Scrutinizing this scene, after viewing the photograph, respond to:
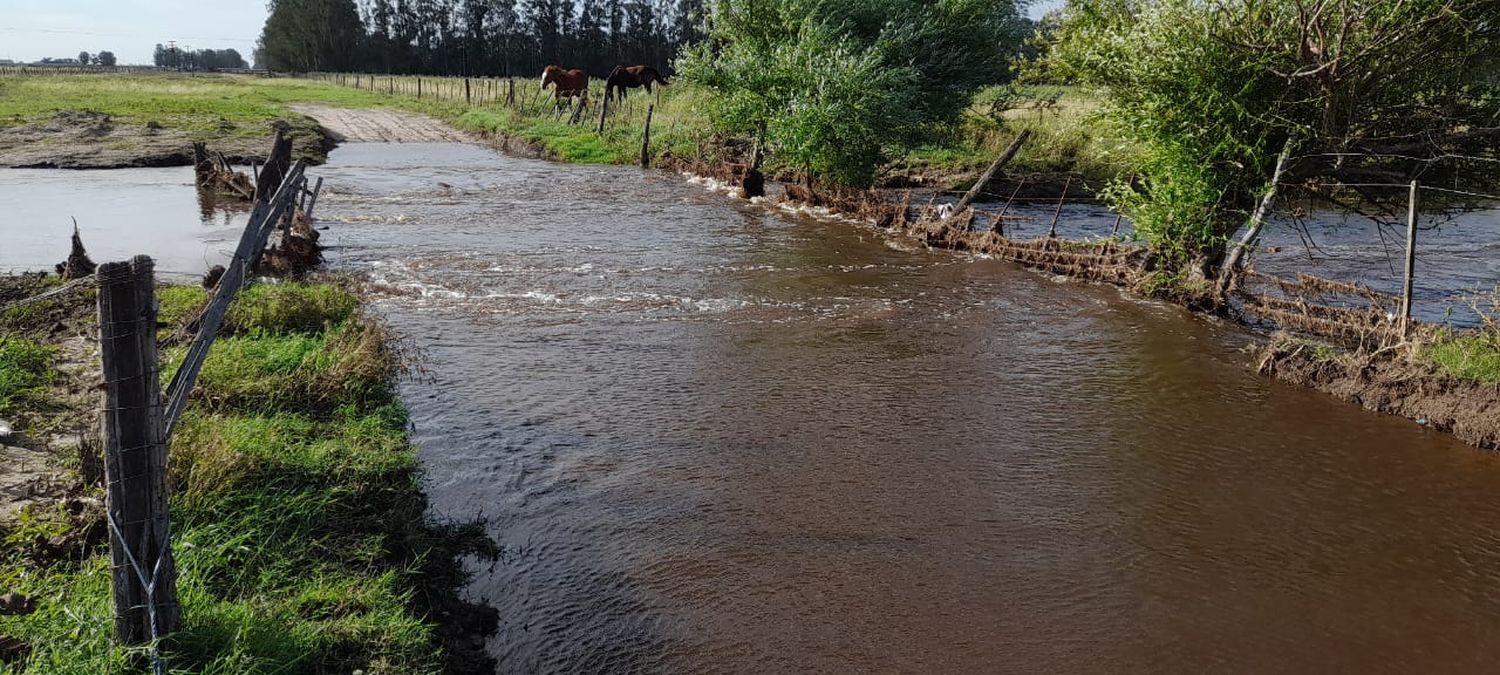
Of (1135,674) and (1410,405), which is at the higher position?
(1410,405)

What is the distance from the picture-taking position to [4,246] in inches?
598

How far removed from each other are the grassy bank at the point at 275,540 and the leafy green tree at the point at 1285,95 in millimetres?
10920

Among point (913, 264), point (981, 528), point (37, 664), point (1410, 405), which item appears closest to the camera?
point (37, 664)

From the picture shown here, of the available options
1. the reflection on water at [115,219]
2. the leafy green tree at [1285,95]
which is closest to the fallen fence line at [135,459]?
the reflection on water at [115,219]

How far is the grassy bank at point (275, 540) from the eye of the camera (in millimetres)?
4551

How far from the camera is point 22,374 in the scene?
26.5ft

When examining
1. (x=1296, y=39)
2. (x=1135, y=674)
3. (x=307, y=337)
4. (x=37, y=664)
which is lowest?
(x=1135, y=674)

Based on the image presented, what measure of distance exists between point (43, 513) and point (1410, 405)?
39.2 ft

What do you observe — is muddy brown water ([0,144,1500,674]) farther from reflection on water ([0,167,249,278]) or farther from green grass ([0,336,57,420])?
green grass ([0,336,57,420])

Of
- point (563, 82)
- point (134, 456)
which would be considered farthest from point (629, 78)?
point (134, 456)

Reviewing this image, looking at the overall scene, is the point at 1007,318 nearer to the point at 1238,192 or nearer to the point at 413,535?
the point at 1238,192

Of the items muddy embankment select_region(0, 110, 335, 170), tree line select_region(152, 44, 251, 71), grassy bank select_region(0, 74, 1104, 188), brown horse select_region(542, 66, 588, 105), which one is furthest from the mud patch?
tree line select_region(152, 44, 251, 71)

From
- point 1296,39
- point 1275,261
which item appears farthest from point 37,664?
point 1275,261

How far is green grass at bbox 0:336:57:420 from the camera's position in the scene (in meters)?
7.66
